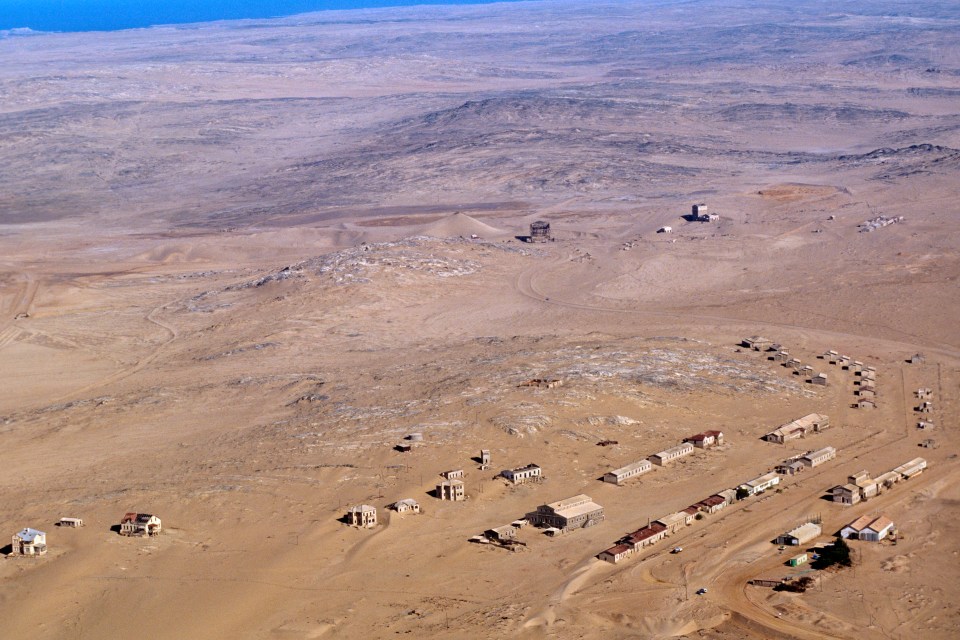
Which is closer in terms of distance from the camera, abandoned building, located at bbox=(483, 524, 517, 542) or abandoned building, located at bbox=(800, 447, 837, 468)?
abandoned building, located at bbox=(483, 524, 517, 542)

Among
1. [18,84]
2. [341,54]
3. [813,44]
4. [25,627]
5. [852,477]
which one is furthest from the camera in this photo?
[341,54]

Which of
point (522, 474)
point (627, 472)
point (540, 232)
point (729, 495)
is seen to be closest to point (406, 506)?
point (522, 474)

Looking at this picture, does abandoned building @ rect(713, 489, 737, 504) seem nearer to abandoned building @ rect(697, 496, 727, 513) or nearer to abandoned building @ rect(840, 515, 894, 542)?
abandoned building @ rect(697, 496, 727, 513)

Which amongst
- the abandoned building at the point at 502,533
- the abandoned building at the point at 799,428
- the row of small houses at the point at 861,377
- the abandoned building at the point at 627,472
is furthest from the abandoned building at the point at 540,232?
the abandoned building at the point at 502,533

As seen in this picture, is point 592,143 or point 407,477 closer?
point 407,477

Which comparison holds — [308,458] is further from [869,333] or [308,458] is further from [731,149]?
[731,149]

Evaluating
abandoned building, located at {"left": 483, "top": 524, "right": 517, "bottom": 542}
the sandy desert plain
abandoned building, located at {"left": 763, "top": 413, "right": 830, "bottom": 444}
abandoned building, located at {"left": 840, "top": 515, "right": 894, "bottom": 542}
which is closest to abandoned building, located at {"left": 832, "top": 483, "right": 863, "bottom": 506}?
the sandy desert plain

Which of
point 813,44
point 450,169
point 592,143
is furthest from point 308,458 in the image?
point 813,44
